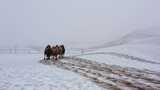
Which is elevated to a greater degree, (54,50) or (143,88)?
(54,50)

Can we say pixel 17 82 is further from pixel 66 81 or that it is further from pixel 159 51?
pixel 159 51

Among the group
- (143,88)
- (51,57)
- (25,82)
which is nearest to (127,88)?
(143,88)

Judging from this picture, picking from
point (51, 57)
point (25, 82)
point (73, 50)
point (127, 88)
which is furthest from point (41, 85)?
point (73, 50)

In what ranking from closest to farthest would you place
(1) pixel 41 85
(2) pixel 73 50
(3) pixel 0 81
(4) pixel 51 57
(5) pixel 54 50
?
(1) pixel 41 85 < (3) pixel 0 81 < (5) pixel 54 50 < (4) pixel 51 57 < (2) pixel 73 50

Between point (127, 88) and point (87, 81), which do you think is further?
point (87, 81)

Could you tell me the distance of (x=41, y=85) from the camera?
14.3 m

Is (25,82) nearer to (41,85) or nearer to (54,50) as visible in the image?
(41,85)

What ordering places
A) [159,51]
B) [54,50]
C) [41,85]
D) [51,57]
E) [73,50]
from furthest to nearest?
[73,50] → [159,51] → [51,57] → [54,50] → [41,85]

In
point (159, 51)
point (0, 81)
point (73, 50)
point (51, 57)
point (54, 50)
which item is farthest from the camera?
point (73, 50)

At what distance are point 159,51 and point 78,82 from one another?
98.7 feet

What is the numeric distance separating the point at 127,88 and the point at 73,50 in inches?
1590

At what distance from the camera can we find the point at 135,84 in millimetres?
15852

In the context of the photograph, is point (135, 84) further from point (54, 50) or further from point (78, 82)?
point (54, 50)

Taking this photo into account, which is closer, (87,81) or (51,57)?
(87,81)
